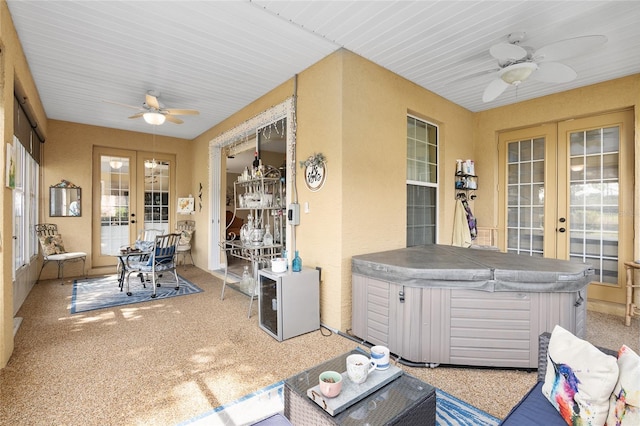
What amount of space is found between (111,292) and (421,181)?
16.3ft

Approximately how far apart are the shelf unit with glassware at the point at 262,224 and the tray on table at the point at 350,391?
2.50m

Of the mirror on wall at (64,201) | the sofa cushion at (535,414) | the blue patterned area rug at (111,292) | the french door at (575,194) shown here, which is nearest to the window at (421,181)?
the french door at (575,194)

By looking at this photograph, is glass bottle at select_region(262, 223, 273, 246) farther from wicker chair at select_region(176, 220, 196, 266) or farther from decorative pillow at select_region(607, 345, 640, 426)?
decorative pillow at select_region(607, 345, 640, 426)

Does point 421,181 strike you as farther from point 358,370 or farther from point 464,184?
point 358,370

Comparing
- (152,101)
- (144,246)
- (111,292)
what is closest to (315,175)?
(152,101)

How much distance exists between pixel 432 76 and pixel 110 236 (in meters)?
6.63

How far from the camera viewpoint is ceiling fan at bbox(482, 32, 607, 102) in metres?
2.36

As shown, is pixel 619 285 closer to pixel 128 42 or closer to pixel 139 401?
pixel 139 401

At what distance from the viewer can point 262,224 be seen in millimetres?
4133

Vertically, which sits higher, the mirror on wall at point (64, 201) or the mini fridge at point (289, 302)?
the mirror on wall at point (64, 201)

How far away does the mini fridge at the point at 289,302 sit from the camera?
302cm

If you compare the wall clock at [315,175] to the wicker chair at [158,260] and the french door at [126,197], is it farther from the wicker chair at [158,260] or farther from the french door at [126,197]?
the french door at [126,197]

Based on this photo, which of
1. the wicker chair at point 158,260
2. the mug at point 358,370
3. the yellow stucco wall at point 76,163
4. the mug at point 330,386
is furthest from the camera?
the yellow stucco wall at point 76,163

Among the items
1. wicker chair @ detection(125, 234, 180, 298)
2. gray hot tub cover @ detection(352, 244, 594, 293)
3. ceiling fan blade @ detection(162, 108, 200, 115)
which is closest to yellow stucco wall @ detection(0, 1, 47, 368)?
ceiling fan blade @ detection(162, 108, 200, 115)
